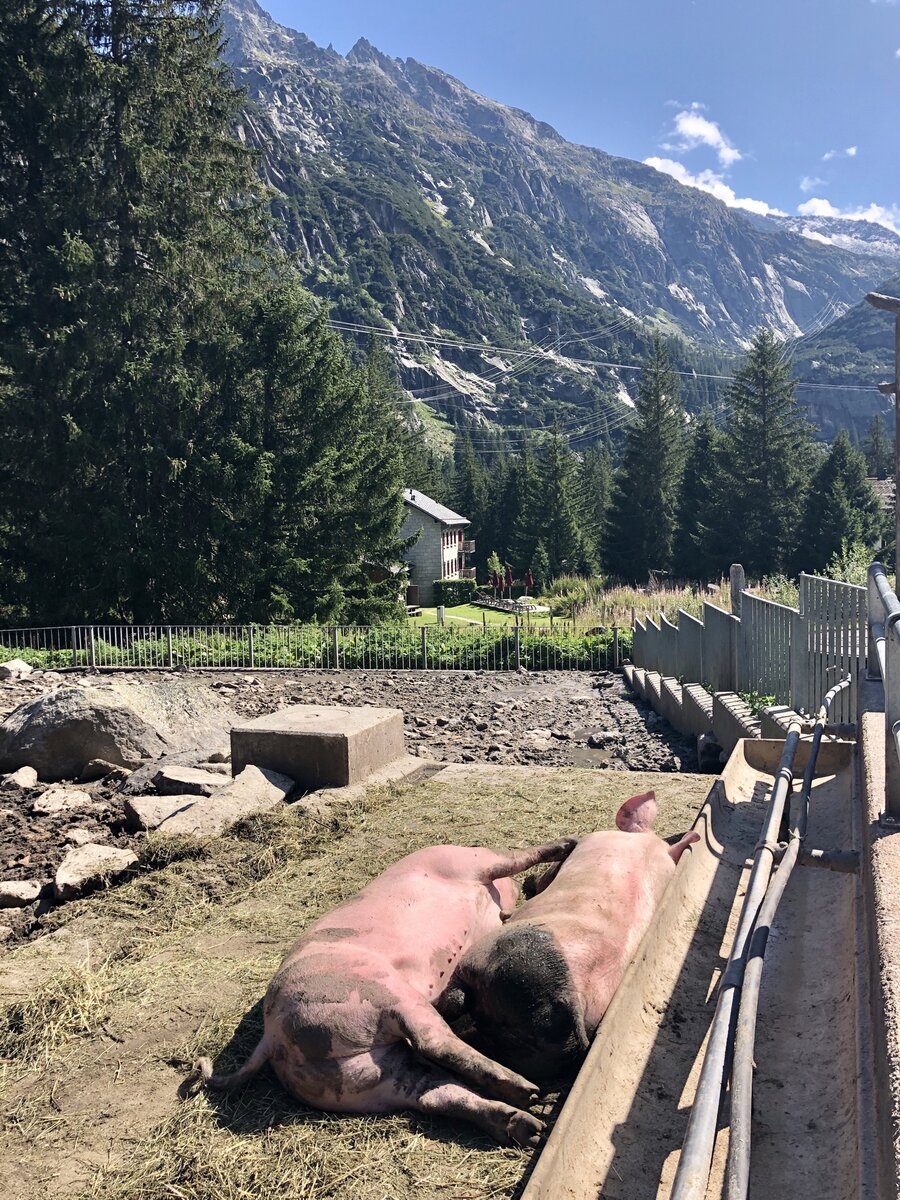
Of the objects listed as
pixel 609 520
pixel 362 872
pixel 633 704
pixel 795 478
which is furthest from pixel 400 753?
pixel 609 520

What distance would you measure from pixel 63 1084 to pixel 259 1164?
3.76 ft

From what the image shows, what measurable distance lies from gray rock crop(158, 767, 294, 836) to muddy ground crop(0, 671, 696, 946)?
→ 393 mm

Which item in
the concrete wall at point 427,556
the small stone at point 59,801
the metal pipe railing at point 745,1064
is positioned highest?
the concrete wall at point 427,556

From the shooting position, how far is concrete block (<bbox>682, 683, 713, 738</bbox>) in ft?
38.1

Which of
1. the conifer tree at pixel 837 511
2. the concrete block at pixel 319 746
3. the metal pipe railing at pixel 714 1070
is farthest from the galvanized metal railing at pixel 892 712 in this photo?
the conifer tree at pixel 837 511

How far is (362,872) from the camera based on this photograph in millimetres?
5977

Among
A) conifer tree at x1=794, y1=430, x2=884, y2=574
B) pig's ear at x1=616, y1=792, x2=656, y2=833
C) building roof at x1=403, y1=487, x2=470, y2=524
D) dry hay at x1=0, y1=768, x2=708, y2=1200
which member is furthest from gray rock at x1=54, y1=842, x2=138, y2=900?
building roof at x1=403, y1=487, x2=470, y2=524

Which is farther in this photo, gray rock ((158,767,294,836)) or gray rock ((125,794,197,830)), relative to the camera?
gray rock ((125,794,197,830))

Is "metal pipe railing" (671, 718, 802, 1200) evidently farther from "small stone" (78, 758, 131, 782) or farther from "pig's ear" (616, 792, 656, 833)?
"small stone" (78, 758, 131, 782)

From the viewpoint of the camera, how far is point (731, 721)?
32.1ft

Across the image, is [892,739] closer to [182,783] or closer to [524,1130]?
[524,1130]

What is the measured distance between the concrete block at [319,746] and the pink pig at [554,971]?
4.17 metres

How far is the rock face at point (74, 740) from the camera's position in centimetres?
970

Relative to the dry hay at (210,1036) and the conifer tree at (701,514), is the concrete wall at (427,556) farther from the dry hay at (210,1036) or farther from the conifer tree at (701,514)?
the dry hay at (210,1036)
